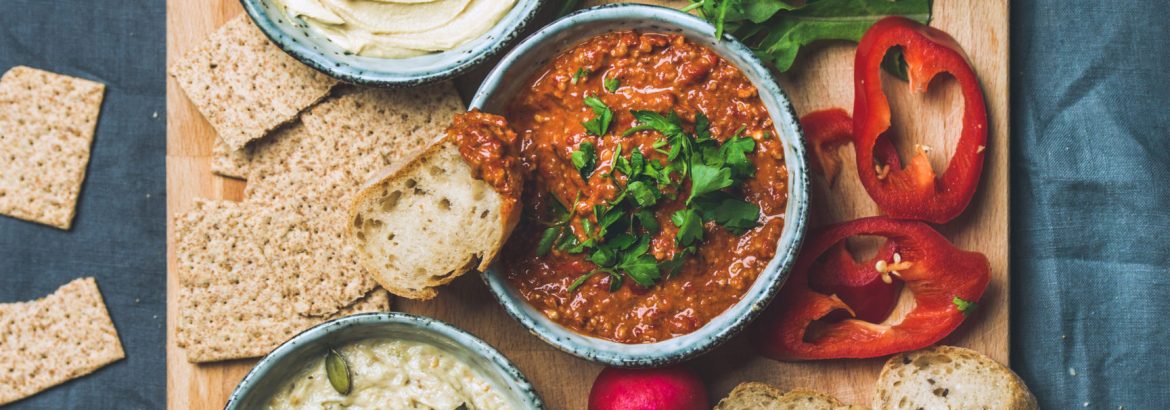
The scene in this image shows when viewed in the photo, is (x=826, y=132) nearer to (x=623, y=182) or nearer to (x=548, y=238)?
(x=623, y=182)

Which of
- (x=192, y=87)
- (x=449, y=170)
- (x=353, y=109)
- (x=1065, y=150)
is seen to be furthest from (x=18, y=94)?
(x=1065, y=150)

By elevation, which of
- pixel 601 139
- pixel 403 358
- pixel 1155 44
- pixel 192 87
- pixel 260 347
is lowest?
pixel 260 347

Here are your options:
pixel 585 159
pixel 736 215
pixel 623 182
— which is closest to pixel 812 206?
pixel 736 215

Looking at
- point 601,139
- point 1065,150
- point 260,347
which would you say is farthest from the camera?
point 1065,150

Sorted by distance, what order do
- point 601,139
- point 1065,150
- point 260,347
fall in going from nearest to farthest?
point 601,139
point 260,347
point 1065,150

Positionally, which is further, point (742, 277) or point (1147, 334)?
point (1147, 334)

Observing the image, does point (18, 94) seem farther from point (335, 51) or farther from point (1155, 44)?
point (1155, 44)

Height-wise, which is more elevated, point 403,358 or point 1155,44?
point 1155,44
